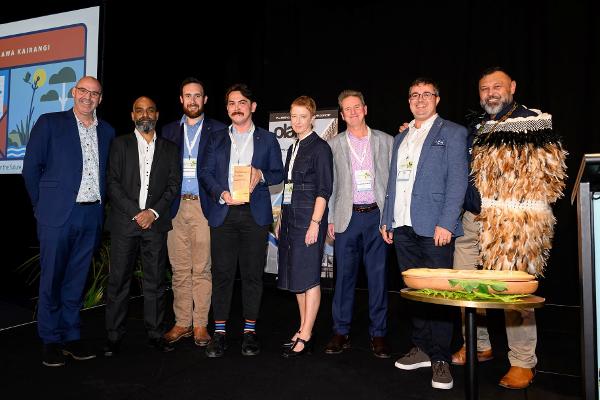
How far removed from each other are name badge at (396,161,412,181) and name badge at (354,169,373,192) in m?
0.26

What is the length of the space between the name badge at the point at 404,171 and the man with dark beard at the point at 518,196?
1.15 ft

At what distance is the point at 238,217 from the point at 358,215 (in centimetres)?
76

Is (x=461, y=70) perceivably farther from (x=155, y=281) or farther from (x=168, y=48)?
(x=155, y=281)

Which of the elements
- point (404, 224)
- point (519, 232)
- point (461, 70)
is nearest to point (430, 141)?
point (404, 224)

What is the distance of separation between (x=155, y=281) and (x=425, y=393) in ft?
5.80

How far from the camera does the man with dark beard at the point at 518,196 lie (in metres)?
2.22

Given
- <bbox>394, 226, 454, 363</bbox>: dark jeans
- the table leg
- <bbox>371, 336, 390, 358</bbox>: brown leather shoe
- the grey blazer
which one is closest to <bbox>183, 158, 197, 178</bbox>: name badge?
the grey blazer

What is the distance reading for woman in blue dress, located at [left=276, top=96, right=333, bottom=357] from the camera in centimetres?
286

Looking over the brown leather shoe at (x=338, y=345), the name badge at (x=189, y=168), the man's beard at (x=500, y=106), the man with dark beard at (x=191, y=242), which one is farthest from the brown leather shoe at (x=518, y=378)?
the name badge at (x=189, y=168)

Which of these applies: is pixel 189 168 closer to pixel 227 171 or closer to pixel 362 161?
pixel 227 171

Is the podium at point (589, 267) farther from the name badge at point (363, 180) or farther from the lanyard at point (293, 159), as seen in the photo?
the lanyard at point (293, 159)

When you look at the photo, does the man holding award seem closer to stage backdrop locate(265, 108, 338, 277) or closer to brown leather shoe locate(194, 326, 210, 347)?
brown leather shoe locate(194, 326, 210, 347)

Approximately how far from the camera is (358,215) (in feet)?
9.80

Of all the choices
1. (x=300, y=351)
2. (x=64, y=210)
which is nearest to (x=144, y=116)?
(x=64, y=210)
